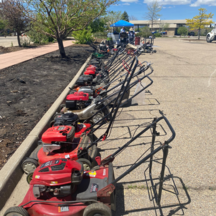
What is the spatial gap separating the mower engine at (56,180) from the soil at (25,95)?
111 cm

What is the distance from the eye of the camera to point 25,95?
5.57 m

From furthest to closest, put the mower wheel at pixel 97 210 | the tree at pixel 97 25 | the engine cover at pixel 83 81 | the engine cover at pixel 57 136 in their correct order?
the tree at pixel 97 25 < the engine cover at pixel 83 81 < the engine cover at pixel 57 136 < the mower wheel at pixel 97 210

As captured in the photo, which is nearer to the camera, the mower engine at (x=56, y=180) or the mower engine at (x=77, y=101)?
the mower engine at (x=56, y=180)

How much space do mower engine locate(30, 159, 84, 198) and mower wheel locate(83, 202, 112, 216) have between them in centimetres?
26

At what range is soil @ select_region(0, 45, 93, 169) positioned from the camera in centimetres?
359

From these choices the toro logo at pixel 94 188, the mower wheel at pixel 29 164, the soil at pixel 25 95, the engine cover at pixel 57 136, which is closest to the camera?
the toro logo at pixel 94 188

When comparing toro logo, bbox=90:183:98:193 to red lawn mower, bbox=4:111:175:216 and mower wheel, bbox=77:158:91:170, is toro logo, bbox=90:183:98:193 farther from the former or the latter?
mower wheel, bbox=77:158:91:170

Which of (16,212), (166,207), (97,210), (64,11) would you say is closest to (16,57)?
(64,11)

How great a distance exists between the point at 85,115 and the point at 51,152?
1.46 m

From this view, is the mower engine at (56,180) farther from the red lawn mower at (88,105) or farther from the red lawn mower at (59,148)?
the red lawn mower at (88,105)

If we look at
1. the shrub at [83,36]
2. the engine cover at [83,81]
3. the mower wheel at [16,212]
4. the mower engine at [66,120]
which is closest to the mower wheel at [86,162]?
the mower engine at [66,120]

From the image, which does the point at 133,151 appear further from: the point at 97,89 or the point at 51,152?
the point at 97,89

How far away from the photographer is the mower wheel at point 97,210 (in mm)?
1996

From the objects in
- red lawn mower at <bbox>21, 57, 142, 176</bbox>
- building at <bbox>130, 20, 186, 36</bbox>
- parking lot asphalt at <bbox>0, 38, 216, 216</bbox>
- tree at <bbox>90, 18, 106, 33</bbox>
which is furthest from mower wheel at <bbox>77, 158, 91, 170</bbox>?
building at <bbox>130, 20, 186, 36</bbox>
